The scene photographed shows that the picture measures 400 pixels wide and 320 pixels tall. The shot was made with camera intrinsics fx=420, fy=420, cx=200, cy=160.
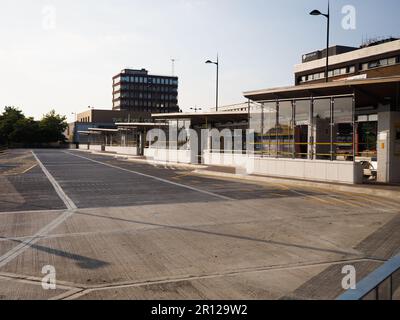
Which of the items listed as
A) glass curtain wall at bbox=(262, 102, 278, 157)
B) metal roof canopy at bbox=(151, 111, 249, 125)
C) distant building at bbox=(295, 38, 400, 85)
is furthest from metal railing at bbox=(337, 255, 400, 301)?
distant building at bbox=(295, 38, 400, 85)

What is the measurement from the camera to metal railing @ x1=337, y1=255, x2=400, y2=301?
326 centimetres

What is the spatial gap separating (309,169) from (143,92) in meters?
150

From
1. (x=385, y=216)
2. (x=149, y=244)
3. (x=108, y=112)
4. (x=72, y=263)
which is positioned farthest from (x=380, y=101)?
(x=108, y=112)

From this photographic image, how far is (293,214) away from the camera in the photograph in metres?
11.8

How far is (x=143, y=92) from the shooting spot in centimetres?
16612

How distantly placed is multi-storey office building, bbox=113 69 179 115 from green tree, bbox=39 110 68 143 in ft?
103

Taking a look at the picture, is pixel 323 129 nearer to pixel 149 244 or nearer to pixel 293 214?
pixel 293 214

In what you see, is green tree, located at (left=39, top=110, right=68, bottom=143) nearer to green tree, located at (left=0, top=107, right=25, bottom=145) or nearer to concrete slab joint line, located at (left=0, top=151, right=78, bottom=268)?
green tree, located at (left=0, top=107, right=25, bottom=145)

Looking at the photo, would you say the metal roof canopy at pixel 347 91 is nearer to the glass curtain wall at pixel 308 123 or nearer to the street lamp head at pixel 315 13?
the glass curtain wall at pixel 308 123

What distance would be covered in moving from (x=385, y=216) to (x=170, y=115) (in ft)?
86.4

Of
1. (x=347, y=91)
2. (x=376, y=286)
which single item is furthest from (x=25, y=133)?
(x=376, y=286)

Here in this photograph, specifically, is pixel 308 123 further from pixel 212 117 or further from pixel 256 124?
pixel 212 117

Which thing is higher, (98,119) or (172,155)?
(98,119)

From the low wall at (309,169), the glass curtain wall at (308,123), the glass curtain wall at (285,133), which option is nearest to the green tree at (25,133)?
the glass curtain wall at (285,133)
